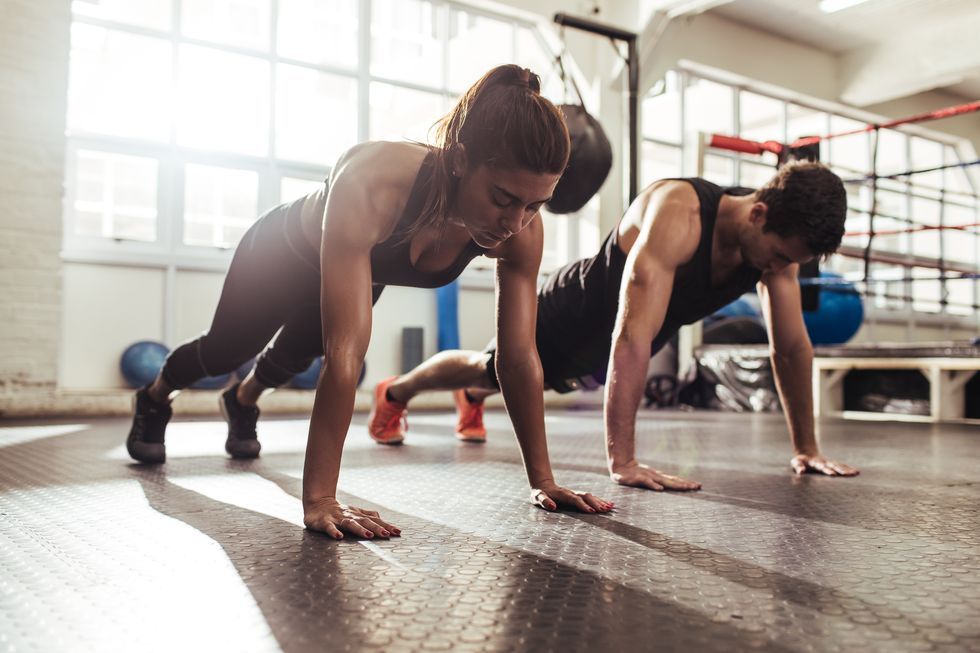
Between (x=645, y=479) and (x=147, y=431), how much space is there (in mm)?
1327

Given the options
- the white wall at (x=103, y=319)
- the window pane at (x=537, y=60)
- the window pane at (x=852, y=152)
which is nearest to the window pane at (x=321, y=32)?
the window pane at (x=537, y=60)

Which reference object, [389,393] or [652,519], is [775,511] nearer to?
[652,519]

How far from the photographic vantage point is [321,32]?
604 centimetres

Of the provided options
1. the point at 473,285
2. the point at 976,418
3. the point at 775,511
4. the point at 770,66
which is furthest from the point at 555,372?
the point at 770,66

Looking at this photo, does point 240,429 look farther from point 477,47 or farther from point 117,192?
point 117,192

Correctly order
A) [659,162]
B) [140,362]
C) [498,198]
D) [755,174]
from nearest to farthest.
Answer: [498,198]
[140,362]
[755,174]
[659,162]

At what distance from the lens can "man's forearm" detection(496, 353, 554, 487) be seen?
1.51 m

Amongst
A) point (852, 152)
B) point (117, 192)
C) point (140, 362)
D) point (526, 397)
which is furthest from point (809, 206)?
point (117, 192)

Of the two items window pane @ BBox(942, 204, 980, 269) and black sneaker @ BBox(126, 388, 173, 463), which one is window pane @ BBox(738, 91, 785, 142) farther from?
black sneaker @ BBox(126, 388, 173, 463)

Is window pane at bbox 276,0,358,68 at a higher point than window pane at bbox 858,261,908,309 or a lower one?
higher

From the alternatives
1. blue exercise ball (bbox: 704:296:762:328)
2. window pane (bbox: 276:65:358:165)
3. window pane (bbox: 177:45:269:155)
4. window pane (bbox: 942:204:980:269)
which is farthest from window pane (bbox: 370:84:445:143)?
window pane (bbox: 942:204:980:269)

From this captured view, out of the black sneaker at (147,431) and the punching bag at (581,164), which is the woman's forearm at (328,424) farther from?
the punching bag at (581,164)

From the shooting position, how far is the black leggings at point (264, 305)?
1.78 metres

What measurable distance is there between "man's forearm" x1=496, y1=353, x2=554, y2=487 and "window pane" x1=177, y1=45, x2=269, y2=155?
417 centimetres
